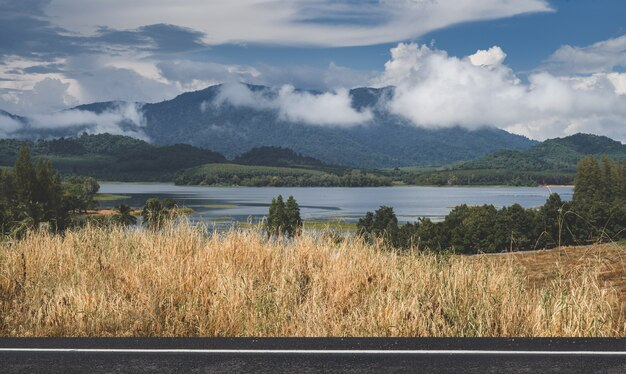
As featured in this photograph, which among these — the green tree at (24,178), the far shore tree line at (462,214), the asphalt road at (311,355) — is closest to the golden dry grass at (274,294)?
the asphalt road at (311,355)

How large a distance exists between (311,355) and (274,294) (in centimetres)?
379

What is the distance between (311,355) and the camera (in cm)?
786

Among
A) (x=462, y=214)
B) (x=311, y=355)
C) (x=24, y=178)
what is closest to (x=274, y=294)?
(x=311, y=355)

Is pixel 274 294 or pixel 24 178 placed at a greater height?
pixel 24 178

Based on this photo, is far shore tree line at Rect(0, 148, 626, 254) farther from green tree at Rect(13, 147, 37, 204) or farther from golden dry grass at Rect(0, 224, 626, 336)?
golden dry grass at Rect(0, 224, 626, 336)

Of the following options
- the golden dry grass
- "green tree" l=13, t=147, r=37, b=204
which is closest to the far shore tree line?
"green tree" l=13, t=147, r=37, b=204

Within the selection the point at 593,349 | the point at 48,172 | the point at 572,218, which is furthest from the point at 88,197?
the point at 593,349

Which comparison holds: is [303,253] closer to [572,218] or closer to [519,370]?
[519,370]

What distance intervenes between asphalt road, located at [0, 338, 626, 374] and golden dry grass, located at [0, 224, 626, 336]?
1508 mm

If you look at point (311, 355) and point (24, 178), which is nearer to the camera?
point (311, 355)

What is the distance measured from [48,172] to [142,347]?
130244mm

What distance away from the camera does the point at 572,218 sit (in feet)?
248

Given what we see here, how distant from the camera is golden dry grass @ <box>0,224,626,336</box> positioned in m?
10.2

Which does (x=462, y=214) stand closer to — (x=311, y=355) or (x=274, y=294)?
(x=274, y=294)
